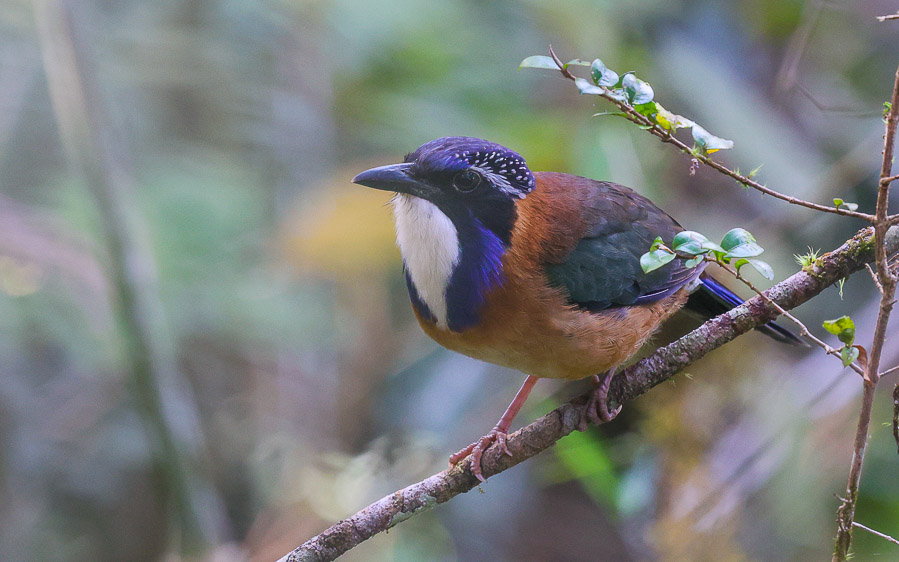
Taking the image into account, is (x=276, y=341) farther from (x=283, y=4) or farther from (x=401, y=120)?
(x=283, y=4)

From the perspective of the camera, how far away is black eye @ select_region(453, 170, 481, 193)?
2768mm

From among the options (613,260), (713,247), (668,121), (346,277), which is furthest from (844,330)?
(346,277)

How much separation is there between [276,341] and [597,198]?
3.12 m

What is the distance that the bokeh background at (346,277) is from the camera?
13.3ft

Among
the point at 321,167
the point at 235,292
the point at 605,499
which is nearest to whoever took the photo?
the point at 605,499

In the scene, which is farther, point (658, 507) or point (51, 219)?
point (51, 219)

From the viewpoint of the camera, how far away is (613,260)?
304cm

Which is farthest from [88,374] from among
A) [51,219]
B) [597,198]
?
[597,198]

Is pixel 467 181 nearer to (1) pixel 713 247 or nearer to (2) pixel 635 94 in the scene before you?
(2) pixel 635 94

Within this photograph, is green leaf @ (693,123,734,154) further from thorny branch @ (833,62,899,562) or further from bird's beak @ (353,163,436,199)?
bird's beak @ (353,163,436,199)

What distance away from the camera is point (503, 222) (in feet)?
9.29

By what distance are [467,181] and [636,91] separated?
0.91 metres

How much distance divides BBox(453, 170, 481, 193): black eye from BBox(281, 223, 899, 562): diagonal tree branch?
32.5 inches

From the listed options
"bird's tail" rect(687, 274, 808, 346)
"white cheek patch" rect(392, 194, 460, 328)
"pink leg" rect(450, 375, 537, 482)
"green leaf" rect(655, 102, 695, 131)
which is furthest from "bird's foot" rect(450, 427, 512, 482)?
"green leaf" rect(655, 102, 695, 131)
